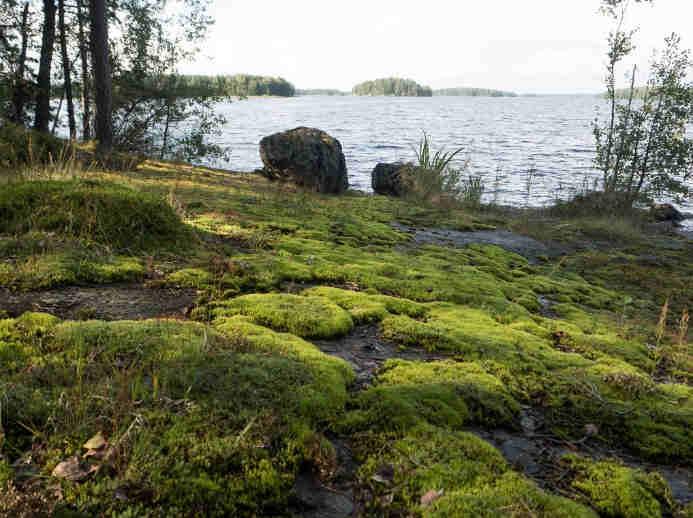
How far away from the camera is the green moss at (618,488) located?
110 inches

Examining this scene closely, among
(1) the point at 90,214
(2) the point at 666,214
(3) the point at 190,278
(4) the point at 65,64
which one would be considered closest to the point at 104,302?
(3) the point at 190,278

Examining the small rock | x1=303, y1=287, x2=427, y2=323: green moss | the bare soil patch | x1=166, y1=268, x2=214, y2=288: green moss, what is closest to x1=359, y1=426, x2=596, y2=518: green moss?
the small rock

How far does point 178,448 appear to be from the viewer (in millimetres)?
2568

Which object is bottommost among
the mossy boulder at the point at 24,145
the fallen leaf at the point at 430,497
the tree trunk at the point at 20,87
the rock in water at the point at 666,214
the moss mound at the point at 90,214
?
the rock in water at the point at 666,214

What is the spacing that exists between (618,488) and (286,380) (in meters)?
2.22

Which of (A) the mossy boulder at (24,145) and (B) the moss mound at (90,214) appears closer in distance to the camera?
(B) the moss mound at (90,214)

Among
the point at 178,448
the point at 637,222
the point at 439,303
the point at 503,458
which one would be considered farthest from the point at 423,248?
the point at 637,222

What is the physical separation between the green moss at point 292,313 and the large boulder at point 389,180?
13724 mm

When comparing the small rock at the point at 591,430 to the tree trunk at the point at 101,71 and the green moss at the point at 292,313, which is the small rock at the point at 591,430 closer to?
the green moss at the point at 292,313

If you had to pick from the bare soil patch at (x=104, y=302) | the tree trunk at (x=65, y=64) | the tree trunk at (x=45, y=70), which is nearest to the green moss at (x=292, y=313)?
the bare soil patch at (x=104, y=302)

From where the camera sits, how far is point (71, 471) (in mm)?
2277

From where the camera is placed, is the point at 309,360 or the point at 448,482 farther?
the point at 309,360

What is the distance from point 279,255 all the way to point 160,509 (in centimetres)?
488

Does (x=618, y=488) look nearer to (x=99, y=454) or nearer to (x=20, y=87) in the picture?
(x=99, y=454)
